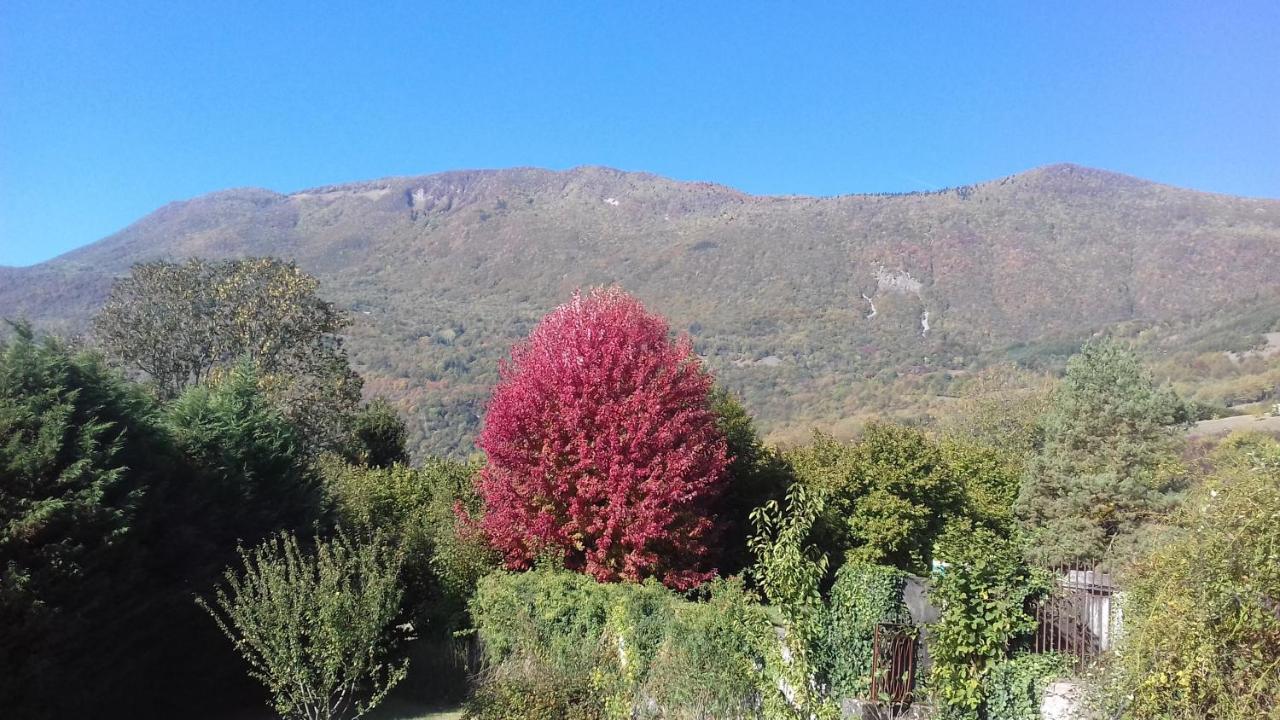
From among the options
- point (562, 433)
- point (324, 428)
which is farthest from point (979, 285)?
point (562, 433)

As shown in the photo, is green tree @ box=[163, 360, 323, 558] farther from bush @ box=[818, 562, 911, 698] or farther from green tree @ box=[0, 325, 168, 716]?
bush @ box=[818, 562, 911, 698]

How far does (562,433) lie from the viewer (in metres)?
11.8

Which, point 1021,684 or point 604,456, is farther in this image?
point 604,456

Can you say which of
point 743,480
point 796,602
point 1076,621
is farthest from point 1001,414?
point 796,602

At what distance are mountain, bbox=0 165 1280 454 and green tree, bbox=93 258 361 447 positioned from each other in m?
23.1

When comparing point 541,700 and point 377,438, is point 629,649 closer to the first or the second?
point 541,700

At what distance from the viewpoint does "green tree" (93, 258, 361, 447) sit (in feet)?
90.6

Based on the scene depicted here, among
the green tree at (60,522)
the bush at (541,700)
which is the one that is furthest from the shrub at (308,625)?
the green tree at (60,522)

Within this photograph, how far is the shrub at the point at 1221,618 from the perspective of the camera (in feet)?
20.1

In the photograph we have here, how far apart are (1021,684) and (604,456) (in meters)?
5.93

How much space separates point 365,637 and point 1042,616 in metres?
7.33

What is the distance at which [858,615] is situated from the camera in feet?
30.9

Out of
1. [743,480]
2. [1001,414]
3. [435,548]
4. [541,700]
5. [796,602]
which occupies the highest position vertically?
[796,602]

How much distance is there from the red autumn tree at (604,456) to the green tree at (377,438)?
56.6ft
